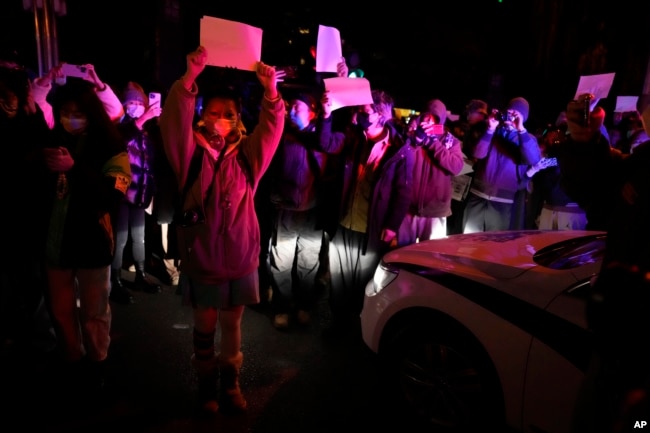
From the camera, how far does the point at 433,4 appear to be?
2211 centimetres

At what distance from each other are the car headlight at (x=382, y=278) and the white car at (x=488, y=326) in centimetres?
1

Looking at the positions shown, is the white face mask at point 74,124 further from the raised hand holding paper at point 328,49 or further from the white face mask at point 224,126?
the raised hand holding paper at point 328,49

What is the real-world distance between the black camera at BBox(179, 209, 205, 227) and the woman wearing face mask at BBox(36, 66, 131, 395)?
0.55 meters

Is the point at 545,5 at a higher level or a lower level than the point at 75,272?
higher

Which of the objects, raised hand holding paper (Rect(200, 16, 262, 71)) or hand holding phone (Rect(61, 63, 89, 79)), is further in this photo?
hand holding phone (Rect(61, 63, 89, 79))

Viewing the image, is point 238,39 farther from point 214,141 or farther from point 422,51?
point 422,51

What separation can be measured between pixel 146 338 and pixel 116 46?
11979 millimetres

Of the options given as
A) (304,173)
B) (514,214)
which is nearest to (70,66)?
(304,173)

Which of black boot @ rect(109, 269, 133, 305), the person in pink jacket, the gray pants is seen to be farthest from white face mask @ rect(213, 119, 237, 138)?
black boot @ rect(109, 269, 133, 305)

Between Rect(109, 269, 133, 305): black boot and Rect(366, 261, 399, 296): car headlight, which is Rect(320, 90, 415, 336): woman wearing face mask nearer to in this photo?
Rect(366, 261, 399, 296): car headlight

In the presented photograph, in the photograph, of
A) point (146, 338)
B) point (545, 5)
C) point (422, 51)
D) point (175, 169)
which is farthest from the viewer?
point (422, 51)

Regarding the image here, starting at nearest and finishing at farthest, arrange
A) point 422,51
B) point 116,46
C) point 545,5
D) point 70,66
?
point 70,66
point 116,46
point 545,5
point 422,51

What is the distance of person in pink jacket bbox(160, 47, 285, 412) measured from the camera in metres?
3.12

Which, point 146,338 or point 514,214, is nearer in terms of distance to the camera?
point 146,338
